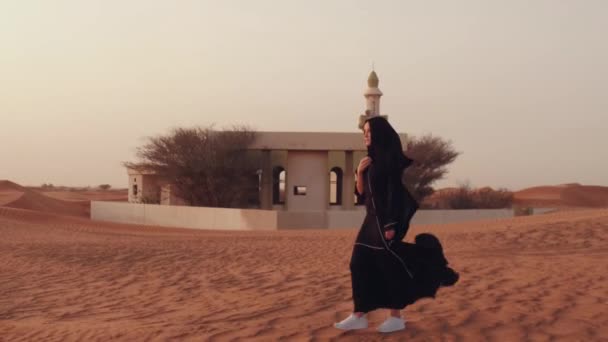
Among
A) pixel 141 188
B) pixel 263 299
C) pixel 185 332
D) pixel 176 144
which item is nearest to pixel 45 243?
pixel 263 299

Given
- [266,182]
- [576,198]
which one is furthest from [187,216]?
[576,198]

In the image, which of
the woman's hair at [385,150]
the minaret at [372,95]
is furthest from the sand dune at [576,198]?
the woman's hair at [385,150]

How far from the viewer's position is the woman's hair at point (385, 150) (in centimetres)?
536

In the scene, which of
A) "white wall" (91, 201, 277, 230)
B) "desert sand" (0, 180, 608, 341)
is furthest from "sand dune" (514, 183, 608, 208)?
"desert sand" (0, 180, 608, 341)

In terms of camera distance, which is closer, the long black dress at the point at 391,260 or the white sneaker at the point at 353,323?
the long black dress at the point at 391,260

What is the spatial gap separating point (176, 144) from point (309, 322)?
28.1 meters

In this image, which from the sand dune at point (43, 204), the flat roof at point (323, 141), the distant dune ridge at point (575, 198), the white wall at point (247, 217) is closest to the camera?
the white wall at point (247, 217)

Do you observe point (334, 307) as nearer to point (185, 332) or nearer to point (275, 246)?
point (185, 332)

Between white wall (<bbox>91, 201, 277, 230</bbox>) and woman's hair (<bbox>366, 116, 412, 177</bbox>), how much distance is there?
18256mm

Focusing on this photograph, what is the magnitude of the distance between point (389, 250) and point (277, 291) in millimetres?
3477

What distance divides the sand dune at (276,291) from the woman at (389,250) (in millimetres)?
396

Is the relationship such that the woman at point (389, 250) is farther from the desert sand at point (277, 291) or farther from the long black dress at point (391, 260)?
the desert sand at point (277, 291)

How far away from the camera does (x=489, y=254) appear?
38.9 ft

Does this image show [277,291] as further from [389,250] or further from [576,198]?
[576,198]
